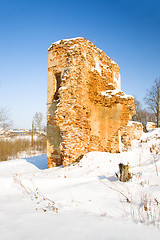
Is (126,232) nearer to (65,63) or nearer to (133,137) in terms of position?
(133,137)

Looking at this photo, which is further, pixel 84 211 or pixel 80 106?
pixel 80 106

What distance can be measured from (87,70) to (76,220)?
7.05 m

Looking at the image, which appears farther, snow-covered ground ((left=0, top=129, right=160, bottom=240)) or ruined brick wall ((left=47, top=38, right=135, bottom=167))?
ruined brick wall ((left=47, top=38, right=135, bottom=167))

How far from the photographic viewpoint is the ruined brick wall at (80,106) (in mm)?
6879

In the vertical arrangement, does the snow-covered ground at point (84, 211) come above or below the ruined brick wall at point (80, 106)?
below

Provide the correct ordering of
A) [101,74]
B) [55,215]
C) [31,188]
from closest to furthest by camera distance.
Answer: [55,215], [31,188], [101,74]

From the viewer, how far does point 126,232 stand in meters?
1.66

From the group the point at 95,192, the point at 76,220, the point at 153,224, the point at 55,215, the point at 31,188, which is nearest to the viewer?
the point at 153,224

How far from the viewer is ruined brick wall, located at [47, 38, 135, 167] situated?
22.6ft

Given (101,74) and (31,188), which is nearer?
(31,188)

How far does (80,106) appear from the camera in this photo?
7.17 metres

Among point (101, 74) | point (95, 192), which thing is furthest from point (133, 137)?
point (95, 192)

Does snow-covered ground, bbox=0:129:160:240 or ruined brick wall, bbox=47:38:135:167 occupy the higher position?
ruined brick wall, bbox=47:38:135:167

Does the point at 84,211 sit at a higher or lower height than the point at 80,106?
lower
